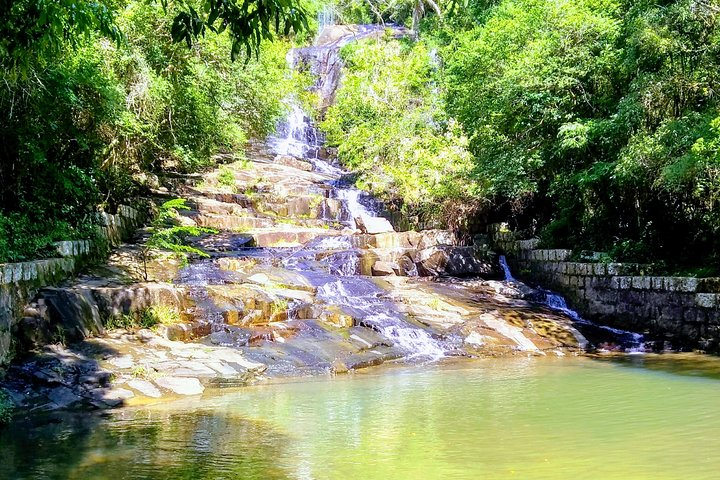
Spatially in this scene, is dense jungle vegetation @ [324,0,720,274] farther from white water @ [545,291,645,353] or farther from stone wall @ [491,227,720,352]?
white water @ [545,291,645,353]

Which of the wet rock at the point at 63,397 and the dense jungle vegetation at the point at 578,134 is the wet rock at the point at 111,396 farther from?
the dense jungle vegetation at the point at 578,134

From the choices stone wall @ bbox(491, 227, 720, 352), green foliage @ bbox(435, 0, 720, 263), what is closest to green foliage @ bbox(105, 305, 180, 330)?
green foliage @ bbox(435, 0, 720, 263)

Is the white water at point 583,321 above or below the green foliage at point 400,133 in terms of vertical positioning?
below

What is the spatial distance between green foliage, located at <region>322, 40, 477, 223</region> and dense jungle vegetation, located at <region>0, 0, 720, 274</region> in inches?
3.7

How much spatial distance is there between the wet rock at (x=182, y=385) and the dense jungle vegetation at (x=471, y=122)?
2.76 m

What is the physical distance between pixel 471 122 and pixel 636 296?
8348 millimetres

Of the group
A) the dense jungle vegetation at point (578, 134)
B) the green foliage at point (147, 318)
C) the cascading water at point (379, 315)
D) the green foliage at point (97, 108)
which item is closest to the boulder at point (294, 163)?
the dense jungle vegetation at point (578, 134)

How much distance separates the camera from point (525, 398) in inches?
241

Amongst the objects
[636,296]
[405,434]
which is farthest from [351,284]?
[405,434]

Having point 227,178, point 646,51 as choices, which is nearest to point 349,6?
point 227,178

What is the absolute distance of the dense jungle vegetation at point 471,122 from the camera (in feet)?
27.5

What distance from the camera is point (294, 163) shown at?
84.8 feet

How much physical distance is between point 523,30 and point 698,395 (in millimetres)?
12671

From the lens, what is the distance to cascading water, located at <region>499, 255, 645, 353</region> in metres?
10.4
